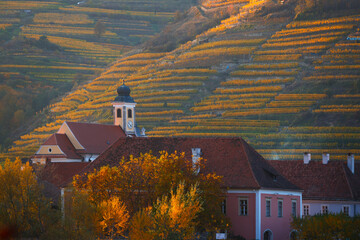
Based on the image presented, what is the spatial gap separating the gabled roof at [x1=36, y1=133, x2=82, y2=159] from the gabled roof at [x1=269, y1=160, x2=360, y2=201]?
2406 cm

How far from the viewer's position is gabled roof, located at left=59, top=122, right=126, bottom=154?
83.4 metres

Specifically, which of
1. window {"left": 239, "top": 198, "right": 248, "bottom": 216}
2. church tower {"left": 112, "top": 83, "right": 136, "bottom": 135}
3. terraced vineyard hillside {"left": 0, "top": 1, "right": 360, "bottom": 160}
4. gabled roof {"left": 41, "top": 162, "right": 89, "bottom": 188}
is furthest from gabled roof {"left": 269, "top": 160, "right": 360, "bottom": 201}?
church tower {"left": 112, "top": 83, "right": 136, "bottom": 135}

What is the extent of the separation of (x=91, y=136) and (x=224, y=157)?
3310 cm

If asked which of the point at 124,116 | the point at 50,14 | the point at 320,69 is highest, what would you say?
the point at 50,14

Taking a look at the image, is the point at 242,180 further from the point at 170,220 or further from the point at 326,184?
the point at 326,184

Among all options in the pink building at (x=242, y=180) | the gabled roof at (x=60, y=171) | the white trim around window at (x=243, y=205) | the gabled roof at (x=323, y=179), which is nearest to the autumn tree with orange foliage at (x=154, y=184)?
the white trim around window at (x=243, y=205)

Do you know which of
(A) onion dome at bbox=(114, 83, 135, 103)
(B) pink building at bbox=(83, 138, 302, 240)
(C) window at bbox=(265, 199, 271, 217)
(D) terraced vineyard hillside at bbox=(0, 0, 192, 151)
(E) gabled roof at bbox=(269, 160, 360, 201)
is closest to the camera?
(B) pink building at bbox=(83, 138, 302, 240)

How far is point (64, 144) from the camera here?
272ft

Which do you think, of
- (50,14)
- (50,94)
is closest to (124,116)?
(50,94)

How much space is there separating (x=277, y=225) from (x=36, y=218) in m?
15.7

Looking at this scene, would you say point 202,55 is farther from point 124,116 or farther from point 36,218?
point 36,218

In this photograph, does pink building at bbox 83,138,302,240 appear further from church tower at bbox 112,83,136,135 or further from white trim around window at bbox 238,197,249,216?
church tower at bbox 112,83,136,135

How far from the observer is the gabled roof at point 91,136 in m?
83.4

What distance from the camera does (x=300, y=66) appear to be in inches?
4589
